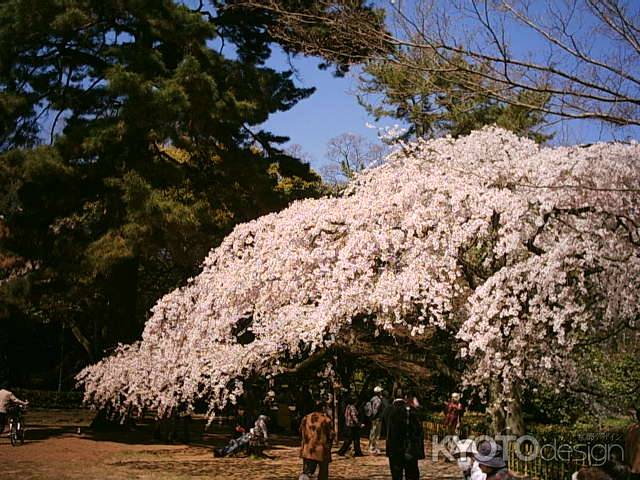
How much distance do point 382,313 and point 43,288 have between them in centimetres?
804

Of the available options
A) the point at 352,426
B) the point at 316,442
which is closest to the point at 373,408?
the point at 352,426

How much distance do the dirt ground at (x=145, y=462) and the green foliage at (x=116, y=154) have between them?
252 centimetres

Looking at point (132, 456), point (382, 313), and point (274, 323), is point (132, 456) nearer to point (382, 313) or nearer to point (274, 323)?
point (274, 323)

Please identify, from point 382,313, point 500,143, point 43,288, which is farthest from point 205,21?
point 382,313

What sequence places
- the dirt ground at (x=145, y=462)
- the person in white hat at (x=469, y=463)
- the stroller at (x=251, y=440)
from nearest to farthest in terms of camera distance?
the person in white hat at (x=469, y=463), the dirt ground at (x=145, y=462), the stroller at (x=251, y=440)

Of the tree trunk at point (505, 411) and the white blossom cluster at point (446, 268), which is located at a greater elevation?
the white blossom cluster at point (446, 268)

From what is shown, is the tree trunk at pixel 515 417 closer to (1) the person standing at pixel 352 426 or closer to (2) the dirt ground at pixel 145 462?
(2) the dirt ground at pixel 145 462

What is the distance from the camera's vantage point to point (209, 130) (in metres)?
14.4

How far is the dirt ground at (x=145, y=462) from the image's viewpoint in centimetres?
949

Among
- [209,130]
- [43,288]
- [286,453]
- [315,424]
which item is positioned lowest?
[286,453]

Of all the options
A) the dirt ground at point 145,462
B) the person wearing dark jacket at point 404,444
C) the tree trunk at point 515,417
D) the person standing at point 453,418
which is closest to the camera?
the person wearing dark jacket at point 404,444

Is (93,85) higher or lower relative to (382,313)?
higher

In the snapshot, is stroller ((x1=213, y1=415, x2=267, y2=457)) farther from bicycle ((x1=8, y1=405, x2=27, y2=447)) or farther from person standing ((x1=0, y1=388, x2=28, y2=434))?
person standing ((x1=0, y1=388, x2=28, y2=434))

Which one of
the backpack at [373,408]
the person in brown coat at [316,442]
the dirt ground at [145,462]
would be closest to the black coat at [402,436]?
the person in brown coat at [316,442]
